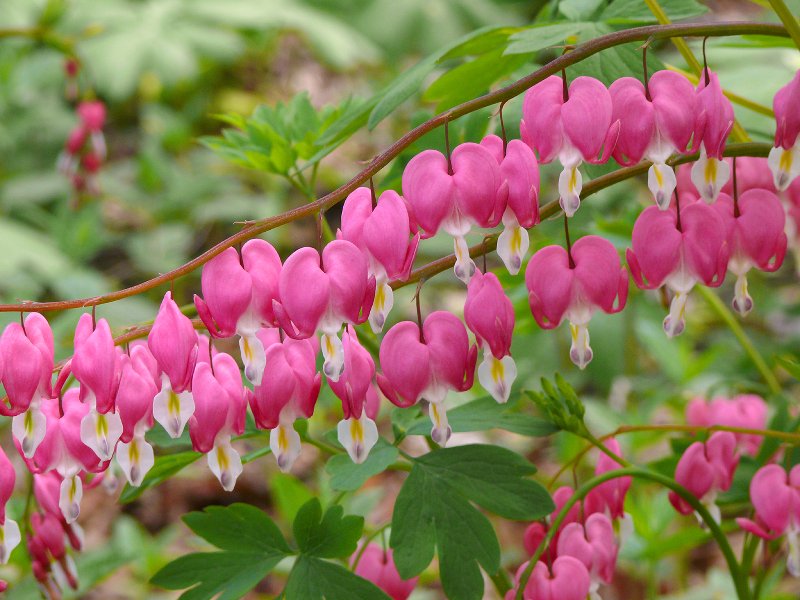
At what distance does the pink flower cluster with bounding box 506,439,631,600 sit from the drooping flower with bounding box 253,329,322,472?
1.01 feet

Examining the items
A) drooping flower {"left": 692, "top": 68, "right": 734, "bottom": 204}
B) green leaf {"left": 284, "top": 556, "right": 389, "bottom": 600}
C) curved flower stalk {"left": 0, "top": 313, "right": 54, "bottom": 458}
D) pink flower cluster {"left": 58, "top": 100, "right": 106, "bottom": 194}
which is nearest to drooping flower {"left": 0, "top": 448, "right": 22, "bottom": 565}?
A: curved flower stalk {"left": 0, "top": 313, "right": 54, "bottom": 458}

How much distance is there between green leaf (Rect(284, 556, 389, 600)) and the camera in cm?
113

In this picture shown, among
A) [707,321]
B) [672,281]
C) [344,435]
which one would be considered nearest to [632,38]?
[672,281]

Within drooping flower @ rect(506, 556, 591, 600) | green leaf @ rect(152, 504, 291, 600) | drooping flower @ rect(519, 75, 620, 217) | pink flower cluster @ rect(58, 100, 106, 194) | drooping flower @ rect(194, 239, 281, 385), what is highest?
drooping flower @ rect(519, 75, 620, 217)

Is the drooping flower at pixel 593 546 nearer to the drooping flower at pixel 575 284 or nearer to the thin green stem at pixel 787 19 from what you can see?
the drooping flower at pixel 575 284

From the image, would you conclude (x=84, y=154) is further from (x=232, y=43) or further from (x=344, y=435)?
(x=344, y=435)

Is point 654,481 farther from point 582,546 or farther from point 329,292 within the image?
point 329,292

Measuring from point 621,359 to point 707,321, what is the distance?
1.45m

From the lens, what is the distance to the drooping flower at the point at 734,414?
67.7 inches

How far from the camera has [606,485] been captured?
4.25 feet

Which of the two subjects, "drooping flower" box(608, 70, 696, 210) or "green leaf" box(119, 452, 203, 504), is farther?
"green leaf" box(119, 452, 203, 504)

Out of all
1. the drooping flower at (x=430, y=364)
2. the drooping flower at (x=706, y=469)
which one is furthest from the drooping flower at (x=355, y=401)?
the drooping flower at (x=706, y=469)

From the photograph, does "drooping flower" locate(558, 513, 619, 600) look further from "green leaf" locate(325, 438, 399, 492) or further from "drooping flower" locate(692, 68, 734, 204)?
"drooping flower" locate(692, 68, 734, 204)

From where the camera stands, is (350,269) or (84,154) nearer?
(350,269)
